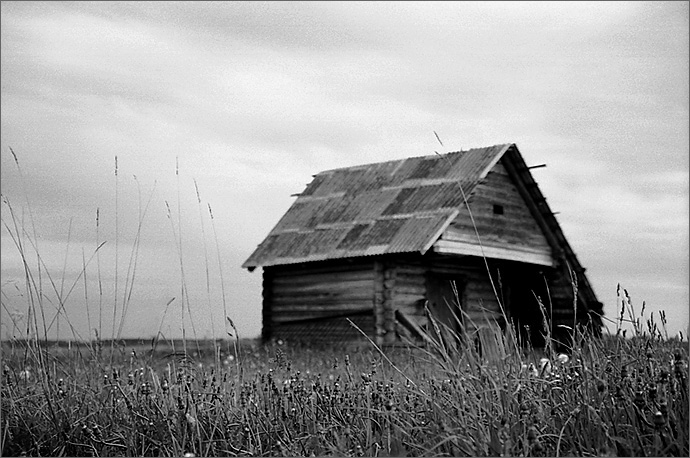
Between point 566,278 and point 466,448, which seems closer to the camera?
point 466,448

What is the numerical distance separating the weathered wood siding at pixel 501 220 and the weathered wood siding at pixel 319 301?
2.43 metres

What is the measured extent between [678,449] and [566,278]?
17.1 metres

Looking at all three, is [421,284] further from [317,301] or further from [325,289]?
[317,301]

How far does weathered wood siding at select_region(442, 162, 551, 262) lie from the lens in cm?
1848

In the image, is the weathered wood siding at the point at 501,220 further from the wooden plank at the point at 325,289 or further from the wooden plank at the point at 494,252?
the wooden plank at the point at 325,289

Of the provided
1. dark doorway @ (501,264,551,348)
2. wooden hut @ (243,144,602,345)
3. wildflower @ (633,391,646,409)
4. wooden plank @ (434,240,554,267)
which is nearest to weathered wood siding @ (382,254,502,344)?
wooden hut @ (243,144,602,345)

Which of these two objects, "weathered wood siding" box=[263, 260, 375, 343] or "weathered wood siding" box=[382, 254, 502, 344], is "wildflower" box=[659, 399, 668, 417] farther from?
"weathered wood siding" box=[263, 260, 375, 343]

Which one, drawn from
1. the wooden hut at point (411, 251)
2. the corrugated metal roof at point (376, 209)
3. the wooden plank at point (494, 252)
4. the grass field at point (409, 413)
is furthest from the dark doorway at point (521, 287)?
the grass field at point (409, 413)

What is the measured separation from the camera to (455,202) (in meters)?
17.8

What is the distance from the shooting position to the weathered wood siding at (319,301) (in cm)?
1800

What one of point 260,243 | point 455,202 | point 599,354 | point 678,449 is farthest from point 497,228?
point 678,449

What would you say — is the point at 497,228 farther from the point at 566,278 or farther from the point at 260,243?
the point at 260,243

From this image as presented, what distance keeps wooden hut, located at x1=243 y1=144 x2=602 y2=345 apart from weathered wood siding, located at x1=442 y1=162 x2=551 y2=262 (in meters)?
0.03

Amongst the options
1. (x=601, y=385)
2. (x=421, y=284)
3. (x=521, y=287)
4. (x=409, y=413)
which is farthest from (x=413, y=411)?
(x=521, y=287)
